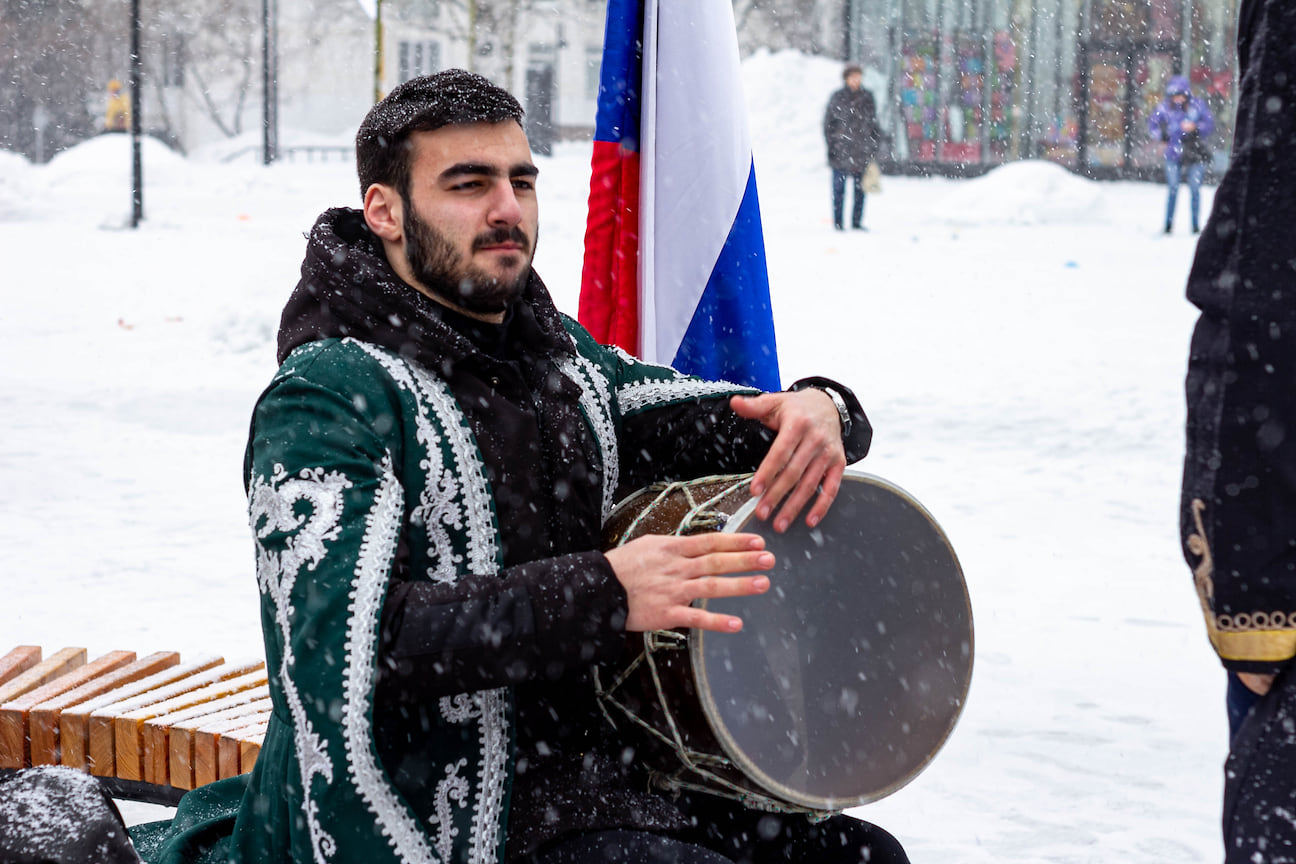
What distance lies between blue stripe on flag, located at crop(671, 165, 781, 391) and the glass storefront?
70.0 ft

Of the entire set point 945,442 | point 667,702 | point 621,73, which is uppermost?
point 621,73

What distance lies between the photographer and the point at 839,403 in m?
2.41

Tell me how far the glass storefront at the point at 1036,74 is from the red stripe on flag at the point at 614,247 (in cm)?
2135

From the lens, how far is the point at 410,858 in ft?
6.29

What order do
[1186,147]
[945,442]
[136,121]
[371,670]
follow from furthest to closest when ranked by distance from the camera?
[136,121] < [1186,147] < [945,442] < [371,670]

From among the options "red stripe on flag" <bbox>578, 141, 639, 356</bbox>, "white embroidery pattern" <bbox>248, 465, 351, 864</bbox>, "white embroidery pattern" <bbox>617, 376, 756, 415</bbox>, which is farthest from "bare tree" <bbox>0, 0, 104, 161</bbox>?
"white embroidery pattern" <bbox>248, 465, 351, 864</bbox>

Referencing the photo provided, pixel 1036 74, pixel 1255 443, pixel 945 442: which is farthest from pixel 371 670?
pixel 1036 74

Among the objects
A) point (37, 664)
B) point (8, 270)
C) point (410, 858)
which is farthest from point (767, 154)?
point (410, 858)

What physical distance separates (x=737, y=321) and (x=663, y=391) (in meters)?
0.84

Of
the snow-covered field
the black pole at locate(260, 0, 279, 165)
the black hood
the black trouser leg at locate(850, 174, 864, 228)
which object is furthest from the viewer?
the black pole at locate(260, 0, 279, 165)

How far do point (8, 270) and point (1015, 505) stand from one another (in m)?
10.6

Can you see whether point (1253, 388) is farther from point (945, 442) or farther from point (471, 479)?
point (945, 442)

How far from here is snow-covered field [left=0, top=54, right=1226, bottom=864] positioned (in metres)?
3.91

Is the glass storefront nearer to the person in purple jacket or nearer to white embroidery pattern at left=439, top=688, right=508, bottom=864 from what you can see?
the person in purple jacket
